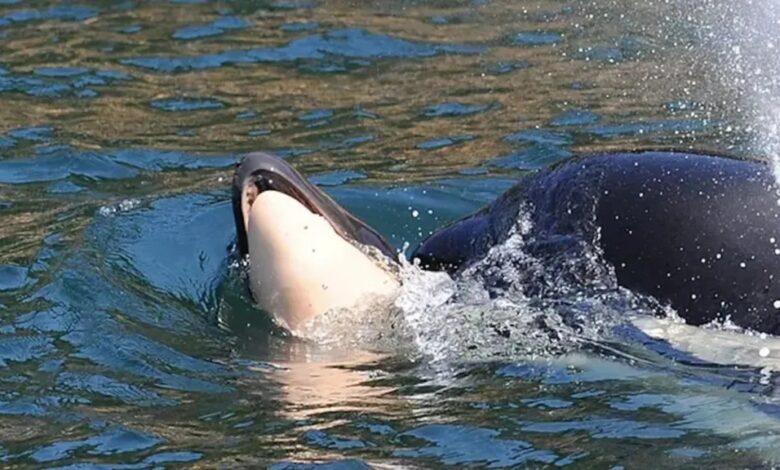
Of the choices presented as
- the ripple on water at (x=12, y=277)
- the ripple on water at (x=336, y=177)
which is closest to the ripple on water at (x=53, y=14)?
the ripple on water at (x=336, y=177)

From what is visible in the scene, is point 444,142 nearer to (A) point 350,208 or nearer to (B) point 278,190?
(A) point 350,208

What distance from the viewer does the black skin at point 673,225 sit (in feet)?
20.1

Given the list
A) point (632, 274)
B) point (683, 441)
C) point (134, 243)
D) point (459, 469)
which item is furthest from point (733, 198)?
point (134, 243)

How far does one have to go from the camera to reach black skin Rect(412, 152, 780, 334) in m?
6.13

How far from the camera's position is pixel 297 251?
680 centimetres

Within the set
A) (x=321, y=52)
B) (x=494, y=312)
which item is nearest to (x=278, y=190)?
(x=494, y=312)

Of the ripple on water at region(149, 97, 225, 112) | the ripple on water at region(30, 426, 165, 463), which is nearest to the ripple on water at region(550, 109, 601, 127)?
the ripple on water at region(149, 97, 225, 112)

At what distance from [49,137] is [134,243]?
2.02m

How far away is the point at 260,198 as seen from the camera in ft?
22.5

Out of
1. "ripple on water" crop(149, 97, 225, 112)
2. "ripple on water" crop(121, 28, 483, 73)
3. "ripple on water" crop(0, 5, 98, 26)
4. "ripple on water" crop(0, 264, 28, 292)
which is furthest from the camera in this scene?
"ripple on water" crop(0, 5, 98, 26)

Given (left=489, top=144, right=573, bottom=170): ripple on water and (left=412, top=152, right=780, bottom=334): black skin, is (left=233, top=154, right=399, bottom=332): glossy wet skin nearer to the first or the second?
(left=412, top=152, right=780, bottom=334): black skin

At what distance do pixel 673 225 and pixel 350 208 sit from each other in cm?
267

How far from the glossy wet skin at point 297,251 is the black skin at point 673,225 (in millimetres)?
407

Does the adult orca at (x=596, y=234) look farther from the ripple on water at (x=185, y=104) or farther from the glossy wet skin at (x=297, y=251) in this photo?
the ripple on water at (x=185, y=104)
